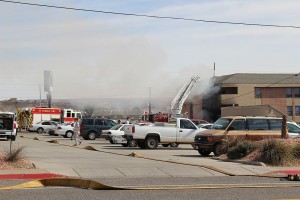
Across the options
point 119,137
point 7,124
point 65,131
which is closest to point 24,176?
point 119,137

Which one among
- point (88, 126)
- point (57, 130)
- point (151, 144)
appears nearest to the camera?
point (151, 144)

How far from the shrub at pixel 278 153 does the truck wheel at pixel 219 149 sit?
3284 mm

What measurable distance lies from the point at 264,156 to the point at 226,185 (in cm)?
628

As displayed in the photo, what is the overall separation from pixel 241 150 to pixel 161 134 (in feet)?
28.7

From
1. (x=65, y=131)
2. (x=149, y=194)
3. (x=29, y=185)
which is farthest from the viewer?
(x=65, y=131)

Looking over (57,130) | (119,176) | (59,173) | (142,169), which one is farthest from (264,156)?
(57,130)

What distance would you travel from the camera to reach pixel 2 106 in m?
149

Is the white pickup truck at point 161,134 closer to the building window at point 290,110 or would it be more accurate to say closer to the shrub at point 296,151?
the shrub at point 296,151

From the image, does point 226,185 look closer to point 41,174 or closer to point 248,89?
point 41,174

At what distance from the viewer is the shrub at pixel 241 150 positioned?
20.4 metres

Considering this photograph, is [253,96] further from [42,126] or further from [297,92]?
[42,126]

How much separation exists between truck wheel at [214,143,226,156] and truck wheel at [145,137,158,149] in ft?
20.2

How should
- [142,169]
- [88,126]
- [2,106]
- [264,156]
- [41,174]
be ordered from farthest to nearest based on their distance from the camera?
1. [2,106]
2. [88,126]
3. [264,156]
4. [142,169]
5. [41,174]

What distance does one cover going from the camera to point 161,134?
2881 centimetres
